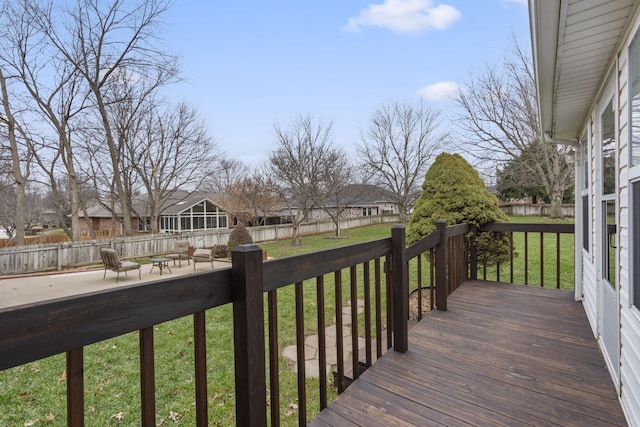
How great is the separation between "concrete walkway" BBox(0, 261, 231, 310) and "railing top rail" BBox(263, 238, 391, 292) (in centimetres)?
556

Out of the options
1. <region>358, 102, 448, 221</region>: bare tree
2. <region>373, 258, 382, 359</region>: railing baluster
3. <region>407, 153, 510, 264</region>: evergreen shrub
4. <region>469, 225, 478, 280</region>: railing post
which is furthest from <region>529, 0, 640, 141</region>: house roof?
<region>358, 102, 448, 221</region>: bare tree

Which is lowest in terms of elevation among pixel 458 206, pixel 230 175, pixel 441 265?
pixel 441 265

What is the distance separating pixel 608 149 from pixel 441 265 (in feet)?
5.87

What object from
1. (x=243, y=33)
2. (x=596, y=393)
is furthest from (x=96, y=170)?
(x=596, y=393)

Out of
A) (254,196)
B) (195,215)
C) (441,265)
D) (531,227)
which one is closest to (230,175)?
(195,215)

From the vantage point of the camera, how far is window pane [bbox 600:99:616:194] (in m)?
2.31

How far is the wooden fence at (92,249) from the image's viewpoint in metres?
9.84

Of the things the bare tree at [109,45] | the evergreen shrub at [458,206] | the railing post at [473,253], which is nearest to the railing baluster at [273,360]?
the evergreen shrub at [458,206]

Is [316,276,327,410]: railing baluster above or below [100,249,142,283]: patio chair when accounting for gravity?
above

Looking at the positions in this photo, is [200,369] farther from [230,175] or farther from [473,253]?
[230,175]

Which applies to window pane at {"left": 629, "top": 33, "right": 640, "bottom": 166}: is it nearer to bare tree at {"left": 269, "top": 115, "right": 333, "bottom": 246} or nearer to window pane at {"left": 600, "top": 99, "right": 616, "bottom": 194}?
window pane at {"left": 600, "top": 99, "right": 616, "bottom": 194}

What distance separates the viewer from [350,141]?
21531 millimetres

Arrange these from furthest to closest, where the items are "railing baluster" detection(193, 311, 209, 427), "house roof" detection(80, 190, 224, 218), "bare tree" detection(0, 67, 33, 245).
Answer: "house roof" detection(80, 190, 224, 218) → "bare tree" detection(0, 67, 33, 245) → "railing baluster" detection(193, 311, 209, 427)

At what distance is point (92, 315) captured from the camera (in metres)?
0.94
